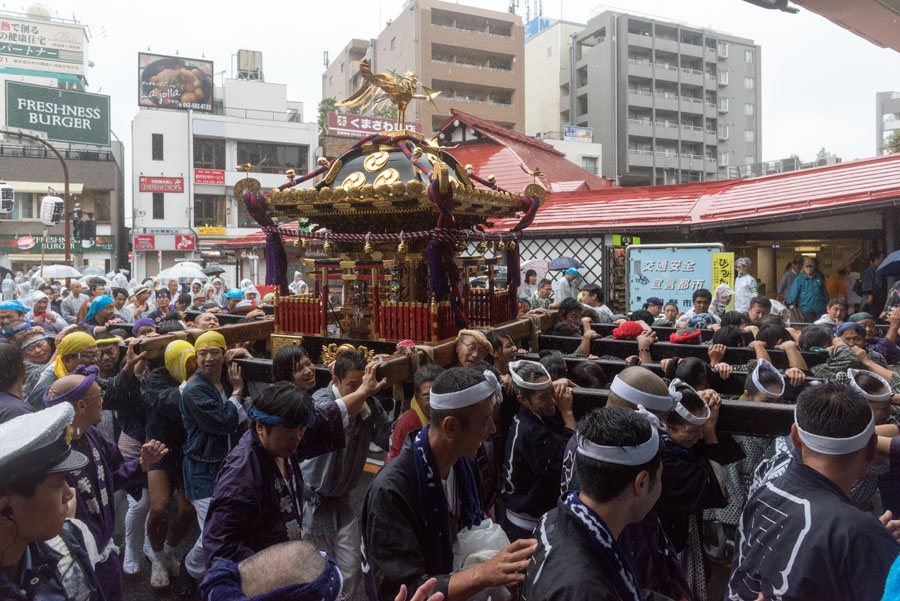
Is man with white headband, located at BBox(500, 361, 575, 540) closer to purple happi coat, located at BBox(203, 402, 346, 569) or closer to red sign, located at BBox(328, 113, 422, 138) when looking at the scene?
purple happi coat, located at BBox(203, 402, 346, 569)

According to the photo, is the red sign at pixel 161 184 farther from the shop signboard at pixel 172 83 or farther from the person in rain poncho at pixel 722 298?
the person in rain poncho at pixel 722 298

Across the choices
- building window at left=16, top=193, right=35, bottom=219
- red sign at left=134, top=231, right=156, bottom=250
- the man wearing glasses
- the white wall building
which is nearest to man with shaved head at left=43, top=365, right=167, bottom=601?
the man wearing glasses

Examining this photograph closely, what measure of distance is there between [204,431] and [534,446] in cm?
217

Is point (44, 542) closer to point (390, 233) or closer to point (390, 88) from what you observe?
point (390, 233)

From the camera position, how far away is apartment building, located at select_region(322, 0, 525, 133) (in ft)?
120

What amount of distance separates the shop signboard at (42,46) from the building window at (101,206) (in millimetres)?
12265

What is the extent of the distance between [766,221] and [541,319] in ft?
22.1

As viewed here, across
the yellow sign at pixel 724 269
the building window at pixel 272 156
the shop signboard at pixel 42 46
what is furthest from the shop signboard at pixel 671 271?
the shop signboard at pixel 42 46

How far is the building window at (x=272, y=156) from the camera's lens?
32031 millimetres

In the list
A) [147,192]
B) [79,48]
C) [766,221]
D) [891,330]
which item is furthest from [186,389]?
[79,48]

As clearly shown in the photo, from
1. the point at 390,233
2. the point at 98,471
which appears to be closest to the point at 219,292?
the point at 390,233

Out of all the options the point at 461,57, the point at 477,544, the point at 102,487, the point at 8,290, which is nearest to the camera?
the point at 477,544

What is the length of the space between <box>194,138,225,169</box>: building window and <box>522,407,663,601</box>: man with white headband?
3304 centimetres

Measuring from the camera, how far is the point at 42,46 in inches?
1473
